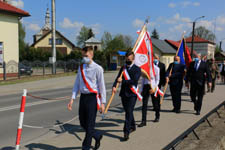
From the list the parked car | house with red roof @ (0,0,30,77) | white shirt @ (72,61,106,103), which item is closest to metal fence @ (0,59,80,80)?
the parked car

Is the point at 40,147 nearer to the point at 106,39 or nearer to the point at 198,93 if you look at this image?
the point at 198,93

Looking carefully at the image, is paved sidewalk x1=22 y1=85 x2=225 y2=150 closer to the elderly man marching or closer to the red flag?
the elderly man marching

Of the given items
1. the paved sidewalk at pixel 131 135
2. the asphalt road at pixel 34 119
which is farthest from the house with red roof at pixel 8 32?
the paved sidewalk at pixel 131 135

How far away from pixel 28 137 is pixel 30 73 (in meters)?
18.0

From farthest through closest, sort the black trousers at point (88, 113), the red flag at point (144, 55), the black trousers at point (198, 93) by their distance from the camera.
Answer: the black trousers at point (198, 93), the red flag at point (144, 55), the black trousers at point (88, 113)

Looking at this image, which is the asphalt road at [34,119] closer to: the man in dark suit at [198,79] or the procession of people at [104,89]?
the procession of people at [104,89]

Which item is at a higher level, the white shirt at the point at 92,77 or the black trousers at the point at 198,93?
the white shirt at the point at 92,77

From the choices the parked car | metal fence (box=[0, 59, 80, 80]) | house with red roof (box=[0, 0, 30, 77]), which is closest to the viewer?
metal fence (box=[0, 59, 80, 80])

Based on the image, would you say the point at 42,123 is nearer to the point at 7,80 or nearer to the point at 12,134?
the point at 12,134

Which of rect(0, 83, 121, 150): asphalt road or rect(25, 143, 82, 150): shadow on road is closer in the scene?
rect(25, 143, 82, 150): shadow on road

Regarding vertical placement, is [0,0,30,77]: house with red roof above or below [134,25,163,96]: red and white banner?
above

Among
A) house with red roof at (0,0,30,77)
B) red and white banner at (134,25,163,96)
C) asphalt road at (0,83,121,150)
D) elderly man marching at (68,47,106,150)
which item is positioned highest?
house with red roof at (0,0,30,77)

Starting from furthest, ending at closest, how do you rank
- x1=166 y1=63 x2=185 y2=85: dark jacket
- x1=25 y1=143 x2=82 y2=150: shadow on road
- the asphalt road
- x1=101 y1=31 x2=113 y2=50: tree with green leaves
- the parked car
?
x1=101 y1=31 x2=113 y2=50: tree with green leaves → the parked car → x1=166 y1=63 x2=185 y2=85: dark jacket → the asphalt road → x1=25 y1=143 x2=82 y2=150: shadow on road

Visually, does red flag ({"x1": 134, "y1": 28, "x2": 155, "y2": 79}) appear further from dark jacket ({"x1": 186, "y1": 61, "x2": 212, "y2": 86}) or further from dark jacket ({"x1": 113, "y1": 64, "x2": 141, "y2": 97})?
dark jacket ({"x1": 186, "y1": 61, "x2": 212, "y2": 86})
